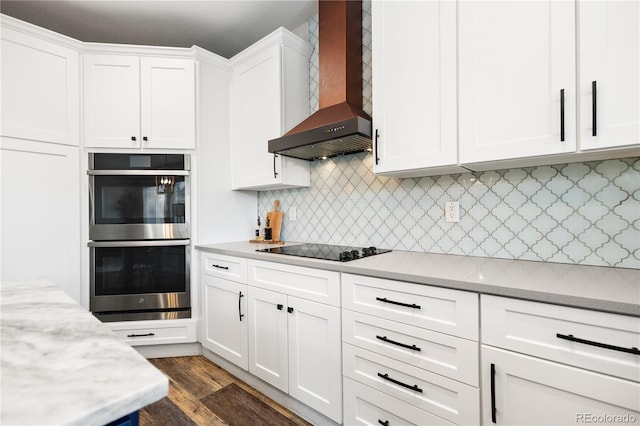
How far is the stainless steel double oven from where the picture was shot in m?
2.47

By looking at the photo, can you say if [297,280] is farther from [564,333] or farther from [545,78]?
[545,78]

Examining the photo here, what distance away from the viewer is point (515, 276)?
125cm

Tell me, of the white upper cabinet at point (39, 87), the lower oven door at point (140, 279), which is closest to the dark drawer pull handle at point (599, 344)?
the lower oven door at point (140, 279)

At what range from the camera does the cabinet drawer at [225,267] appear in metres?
2.14

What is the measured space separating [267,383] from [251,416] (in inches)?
8.3

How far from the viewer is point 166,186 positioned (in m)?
2.55

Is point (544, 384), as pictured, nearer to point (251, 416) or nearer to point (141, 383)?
point (141, 383)

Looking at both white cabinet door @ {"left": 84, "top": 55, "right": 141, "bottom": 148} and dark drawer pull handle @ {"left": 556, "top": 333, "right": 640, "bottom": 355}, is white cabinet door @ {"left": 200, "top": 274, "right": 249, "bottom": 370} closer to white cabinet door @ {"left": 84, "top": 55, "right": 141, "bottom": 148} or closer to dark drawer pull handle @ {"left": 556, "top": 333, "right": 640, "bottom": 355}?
white cabinet door @ {"left": 84, "top": 55, "right": 141, "bottom": 148}

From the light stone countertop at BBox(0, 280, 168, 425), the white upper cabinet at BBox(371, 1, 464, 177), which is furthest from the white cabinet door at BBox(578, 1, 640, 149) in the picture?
the light stone countertop at BBox(0, 280, 168, 425)

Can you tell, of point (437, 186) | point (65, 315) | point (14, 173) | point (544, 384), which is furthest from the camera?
point (14, 173)

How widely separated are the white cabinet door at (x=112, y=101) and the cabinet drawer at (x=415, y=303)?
212 cm

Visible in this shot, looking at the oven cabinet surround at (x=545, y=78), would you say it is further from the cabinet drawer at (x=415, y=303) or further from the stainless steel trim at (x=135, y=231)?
the stainless steel trim at (x=135, y=231)

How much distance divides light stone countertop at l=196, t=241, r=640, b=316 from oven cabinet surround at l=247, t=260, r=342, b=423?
13 centimetres

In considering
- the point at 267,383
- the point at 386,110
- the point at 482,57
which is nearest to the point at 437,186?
the point at 386,110
